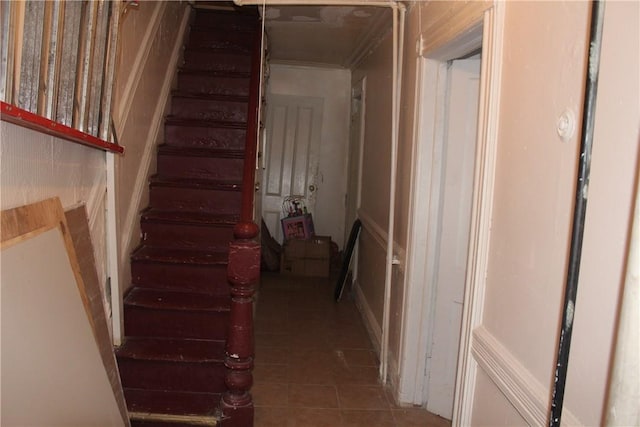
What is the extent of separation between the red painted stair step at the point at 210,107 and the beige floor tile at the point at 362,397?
2.12 metres

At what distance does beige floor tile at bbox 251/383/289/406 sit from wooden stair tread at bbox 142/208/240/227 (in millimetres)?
1029

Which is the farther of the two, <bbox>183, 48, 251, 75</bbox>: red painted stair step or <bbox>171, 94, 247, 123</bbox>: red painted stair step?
<bbox>183, 48, 251, 75</bbox>: red painted stair step

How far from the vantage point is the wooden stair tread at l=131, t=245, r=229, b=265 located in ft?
9.28

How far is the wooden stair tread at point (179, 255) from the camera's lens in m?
2.83

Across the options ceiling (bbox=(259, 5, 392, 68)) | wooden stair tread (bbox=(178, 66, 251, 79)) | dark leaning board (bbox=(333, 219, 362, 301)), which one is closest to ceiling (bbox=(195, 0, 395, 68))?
ceiling (bbox=(259, 5, 392, 68))

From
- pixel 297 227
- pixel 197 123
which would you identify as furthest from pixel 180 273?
pixel 297 227

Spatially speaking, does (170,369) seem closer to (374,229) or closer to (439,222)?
(439,222)

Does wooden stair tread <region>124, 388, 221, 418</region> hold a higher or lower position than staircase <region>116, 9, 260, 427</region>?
lower

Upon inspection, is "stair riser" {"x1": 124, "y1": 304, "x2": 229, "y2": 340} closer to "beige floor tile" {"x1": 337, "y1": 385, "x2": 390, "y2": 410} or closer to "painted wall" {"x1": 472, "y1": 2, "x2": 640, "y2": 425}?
"beige floor tile" {"x1": 337, "y1": 385, "x2": 390, "y2": 410}

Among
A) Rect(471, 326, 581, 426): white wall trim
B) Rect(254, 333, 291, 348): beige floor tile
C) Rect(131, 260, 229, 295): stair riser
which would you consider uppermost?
Rect(471, 326, 581, 426): white wall trim

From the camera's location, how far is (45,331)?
1.42 meters

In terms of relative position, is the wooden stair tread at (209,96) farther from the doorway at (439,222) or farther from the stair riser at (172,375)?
the stair riser at (172,375)

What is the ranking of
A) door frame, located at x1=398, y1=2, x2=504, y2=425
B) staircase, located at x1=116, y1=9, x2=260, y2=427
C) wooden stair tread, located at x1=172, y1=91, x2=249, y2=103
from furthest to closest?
wooden stair tread, located at x1=172, y1=91, x2=249, y2=103 < staircase, located at x1=116, y1=9, x2=260, y2=427 < door frame, located at x1=398, y1=2, x2=504, y2=425

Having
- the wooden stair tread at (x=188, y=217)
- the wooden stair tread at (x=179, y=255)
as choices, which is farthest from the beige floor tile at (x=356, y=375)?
the wooden stair tread at (x=188, y=217)
